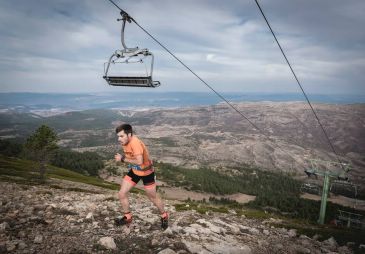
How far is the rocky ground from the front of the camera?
924 centimetres

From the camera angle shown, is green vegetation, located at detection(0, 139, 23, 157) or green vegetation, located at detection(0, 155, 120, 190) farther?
green vegetation, located at detection(0, 139, 23, 157)

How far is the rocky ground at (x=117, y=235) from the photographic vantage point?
9.24 m

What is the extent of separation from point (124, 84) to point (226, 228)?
8239mm

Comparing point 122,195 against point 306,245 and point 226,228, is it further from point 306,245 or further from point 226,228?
point 306,245

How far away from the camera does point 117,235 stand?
415 inches

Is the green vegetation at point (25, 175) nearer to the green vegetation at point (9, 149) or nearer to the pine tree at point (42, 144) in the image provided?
the pine tree at point (42, 144)

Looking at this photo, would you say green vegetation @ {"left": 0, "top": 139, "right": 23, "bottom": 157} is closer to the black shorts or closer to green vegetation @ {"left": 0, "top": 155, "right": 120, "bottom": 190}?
green vegetation @ {"left": 0, "top": 155, "right": 120, "bottom": 190}

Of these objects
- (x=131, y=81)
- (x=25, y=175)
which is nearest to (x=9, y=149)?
(x=25, y=175)

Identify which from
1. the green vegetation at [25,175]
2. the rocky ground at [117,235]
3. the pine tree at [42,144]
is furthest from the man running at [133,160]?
the pine tree at [42,144]

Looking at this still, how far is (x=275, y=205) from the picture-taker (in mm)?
158875

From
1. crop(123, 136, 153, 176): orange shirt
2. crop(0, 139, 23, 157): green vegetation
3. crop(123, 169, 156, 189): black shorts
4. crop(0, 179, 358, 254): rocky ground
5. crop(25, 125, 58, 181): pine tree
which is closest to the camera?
crop(0, 179, 358, 254): rocky ground

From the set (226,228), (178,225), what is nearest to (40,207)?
(178,225)

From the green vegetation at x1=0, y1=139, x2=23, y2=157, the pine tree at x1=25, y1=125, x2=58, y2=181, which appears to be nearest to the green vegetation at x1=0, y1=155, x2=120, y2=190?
the pine tree at x1=25, y1=125, x2=58, y2=181

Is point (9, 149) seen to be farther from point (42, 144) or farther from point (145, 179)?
point (145, 179)
